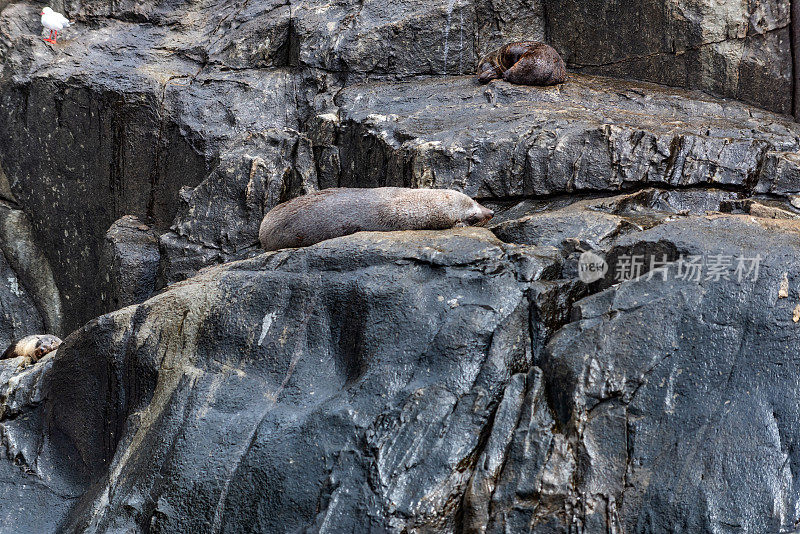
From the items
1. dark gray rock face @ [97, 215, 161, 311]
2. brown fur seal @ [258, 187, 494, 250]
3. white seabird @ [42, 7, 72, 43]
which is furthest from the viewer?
white seabird @ [42, 7, 72, 43]

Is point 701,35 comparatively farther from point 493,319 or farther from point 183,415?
point 183,415

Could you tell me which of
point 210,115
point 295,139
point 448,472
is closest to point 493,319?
point 448,472

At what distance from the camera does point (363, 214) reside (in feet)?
21.0

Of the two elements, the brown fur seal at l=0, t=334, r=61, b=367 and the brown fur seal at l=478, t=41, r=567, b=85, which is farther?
the brown fur seal at l=478, t=41, r=567, b=85

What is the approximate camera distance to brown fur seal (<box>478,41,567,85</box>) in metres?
8.77

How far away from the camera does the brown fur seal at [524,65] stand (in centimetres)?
877

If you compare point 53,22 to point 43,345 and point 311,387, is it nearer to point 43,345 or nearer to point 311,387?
point 43,345

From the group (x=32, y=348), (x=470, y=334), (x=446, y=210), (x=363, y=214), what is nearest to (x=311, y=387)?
(x=470, y=334)

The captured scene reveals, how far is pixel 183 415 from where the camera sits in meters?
4.62

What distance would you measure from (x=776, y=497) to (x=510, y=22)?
25.2 ft

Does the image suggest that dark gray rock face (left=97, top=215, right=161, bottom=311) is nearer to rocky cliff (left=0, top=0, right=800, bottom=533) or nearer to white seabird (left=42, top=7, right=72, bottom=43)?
rocky cliff (left=0, top=0, right=800, bottom=533)

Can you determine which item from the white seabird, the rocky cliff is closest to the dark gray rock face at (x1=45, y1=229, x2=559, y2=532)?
the rocky cliff

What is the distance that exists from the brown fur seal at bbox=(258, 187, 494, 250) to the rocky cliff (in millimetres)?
589

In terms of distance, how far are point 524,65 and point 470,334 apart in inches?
210
